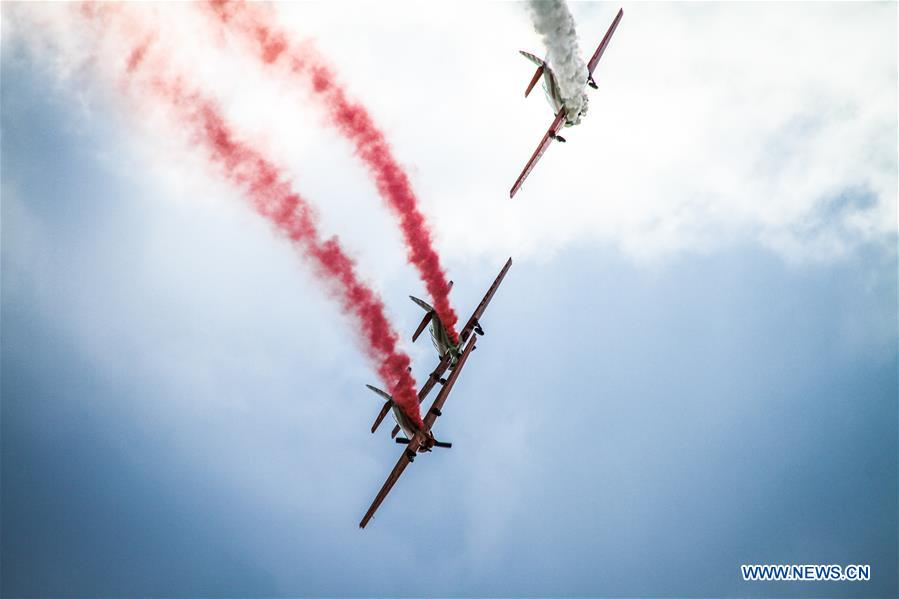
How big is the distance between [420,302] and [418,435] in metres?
7.12

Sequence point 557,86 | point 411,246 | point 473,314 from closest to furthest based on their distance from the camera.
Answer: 1. point 557,86
2. point 411,246
3. point 473,314

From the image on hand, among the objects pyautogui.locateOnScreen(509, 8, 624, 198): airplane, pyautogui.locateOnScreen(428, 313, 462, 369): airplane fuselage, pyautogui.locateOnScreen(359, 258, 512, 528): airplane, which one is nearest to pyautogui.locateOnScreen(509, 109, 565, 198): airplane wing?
pyautogui.locateOnScreen(509, 8, 624, 198): airplane

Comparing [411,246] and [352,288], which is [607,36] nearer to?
[411,246]

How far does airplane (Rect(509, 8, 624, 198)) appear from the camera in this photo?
109 ft

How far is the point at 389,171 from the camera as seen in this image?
33.9 metres

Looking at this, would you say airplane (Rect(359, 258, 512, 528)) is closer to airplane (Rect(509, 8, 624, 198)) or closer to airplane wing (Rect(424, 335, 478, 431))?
airplane wing (Rect(424, 335, 478, 431))

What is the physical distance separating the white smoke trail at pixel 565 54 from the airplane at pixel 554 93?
24 cm

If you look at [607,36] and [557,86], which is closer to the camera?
[557,86]

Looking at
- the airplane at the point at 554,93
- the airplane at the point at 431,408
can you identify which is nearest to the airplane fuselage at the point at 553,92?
the airplane at the point at 554,93

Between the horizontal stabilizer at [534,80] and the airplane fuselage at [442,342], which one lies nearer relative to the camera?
the horizontal stabilizer at [534,80]

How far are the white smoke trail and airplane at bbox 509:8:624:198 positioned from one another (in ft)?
0.78

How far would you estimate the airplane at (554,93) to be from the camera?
1303 inches

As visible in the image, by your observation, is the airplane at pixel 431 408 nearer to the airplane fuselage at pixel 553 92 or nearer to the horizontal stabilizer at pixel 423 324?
the horizontal stabilizer at pixel 423 324

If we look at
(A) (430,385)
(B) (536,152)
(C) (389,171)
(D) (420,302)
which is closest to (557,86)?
(B) (536,152)
